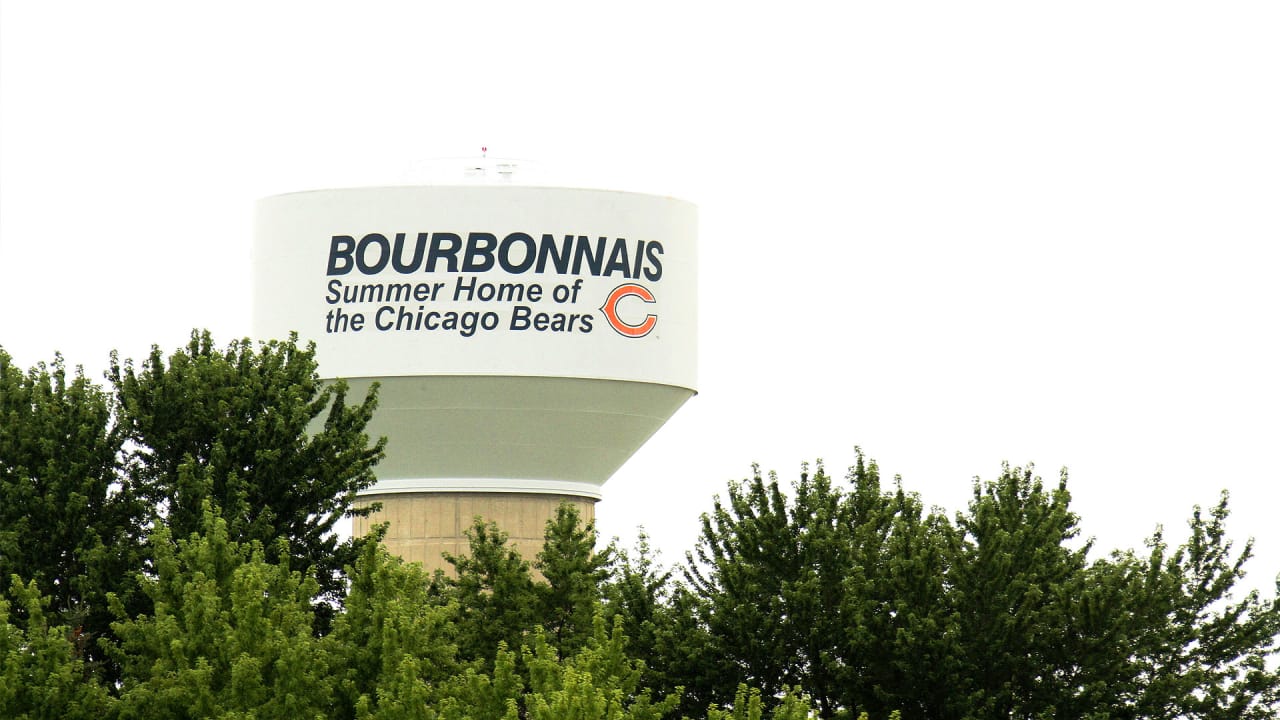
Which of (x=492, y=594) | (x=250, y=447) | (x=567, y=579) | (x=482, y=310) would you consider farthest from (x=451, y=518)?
(x=250, y=447)

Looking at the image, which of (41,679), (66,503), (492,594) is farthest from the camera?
(492,594)

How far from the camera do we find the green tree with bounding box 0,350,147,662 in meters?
29.0

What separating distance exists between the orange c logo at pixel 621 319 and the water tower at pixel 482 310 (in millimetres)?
27

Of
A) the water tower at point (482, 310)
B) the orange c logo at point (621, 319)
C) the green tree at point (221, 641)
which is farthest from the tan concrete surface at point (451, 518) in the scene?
the green tree at point (221, 641)

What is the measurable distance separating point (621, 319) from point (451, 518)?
371cm

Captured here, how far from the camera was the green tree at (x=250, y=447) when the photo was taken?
3019 cm

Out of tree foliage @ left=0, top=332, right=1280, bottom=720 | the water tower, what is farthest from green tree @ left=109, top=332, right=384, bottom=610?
the water tower

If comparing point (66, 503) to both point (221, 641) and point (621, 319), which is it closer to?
point (221, 641)

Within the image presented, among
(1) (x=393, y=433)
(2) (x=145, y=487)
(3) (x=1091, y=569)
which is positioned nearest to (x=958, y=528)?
(3) (x=1091, y=569)

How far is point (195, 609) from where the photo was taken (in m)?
26.0

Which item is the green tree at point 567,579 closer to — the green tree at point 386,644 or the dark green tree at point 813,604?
the dark green tree at point 813,604

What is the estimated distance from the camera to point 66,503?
97.6 feet

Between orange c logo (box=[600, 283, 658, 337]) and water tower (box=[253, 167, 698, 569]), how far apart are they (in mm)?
27

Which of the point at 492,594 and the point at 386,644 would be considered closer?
the point at 386,644
